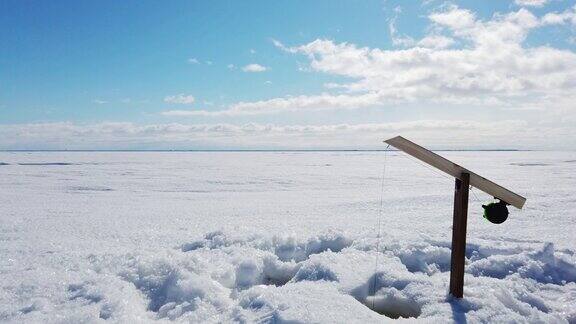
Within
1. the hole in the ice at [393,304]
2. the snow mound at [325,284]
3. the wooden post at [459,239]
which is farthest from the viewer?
the hole in the ice at [393,304]

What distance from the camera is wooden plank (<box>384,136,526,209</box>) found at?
14.0 feet

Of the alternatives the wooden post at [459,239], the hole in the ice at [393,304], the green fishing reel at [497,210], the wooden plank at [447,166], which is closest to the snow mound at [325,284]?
the hole in the ice at [393,304]

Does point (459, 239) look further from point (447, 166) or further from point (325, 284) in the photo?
point (325, 284)

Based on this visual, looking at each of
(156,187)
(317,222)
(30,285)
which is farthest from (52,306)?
(156,187)

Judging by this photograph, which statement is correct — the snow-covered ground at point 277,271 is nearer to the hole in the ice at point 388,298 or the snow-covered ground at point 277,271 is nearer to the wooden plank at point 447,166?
the hole in the ice at point 388,298

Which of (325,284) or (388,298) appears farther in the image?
(325,284)

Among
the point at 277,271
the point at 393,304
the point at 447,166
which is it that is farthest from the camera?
the point at 277,271

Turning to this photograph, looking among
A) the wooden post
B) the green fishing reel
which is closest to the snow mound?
the wooden post

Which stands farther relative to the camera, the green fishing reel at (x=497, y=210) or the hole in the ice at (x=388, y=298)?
the hole in the ice at (x=388, y=298)

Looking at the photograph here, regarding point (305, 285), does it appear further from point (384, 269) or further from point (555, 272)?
point (555, 272)

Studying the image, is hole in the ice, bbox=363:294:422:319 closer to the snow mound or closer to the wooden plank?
the snow mound

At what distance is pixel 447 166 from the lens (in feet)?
14.6

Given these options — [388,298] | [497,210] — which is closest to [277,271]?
[388,298]

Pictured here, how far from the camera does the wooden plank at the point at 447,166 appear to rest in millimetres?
4262
